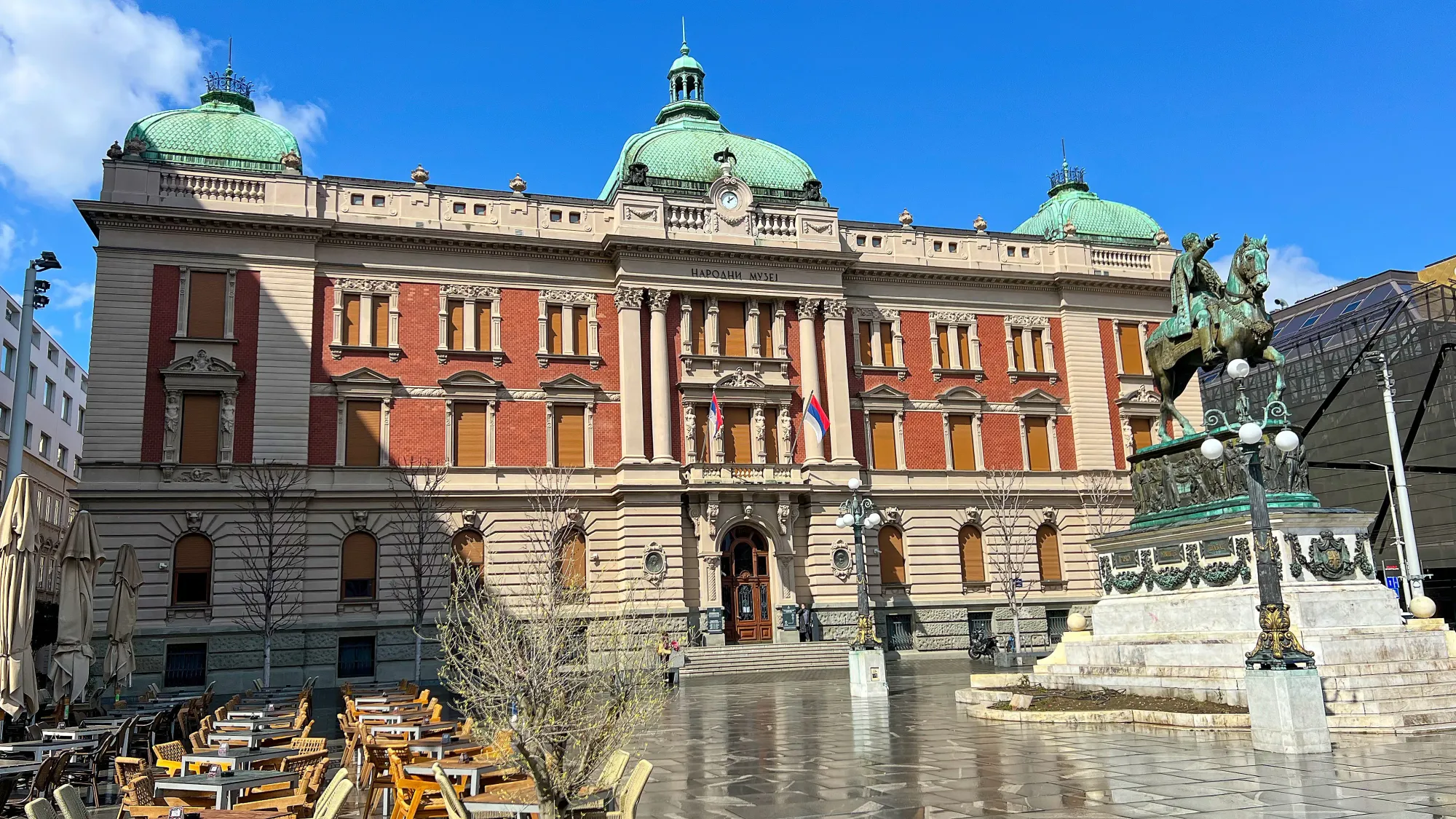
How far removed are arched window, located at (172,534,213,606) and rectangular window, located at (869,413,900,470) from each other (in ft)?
77.3

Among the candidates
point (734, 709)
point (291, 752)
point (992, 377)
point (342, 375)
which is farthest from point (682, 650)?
point (291, 752)

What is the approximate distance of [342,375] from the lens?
36.4 meters

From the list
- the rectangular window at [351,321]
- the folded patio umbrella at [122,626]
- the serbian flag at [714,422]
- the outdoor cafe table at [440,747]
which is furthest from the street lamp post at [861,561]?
the rectangular window at [351,321]

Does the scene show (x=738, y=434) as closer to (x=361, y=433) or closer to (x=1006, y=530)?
(x=1006, y=530)

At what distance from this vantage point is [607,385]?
39.1 meters

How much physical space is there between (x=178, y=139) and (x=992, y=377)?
32049 millimetres

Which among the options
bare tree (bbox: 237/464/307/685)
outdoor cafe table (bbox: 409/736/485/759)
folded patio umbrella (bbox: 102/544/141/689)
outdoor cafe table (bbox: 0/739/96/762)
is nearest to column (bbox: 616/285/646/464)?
bare tree (bbox: 237/464/307/685)

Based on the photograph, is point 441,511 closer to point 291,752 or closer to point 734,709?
point 734,709

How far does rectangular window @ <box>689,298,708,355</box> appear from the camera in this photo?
39.8 metres

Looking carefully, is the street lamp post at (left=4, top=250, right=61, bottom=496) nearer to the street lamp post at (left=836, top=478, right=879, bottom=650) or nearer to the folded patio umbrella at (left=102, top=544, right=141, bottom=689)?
the folded patio umbrella at (left=102, top=544, right=141, bottom=689)

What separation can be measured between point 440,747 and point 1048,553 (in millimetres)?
35268

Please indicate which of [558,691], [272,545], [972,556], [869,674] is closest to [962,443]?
[972,556]

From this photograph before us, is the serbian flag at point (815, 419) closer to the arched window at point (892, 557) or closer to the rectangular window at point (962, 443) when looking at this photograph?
the arched window at point (892, 557)

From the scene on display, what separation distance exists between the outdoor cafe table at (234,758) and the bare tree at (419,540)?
24333mm
